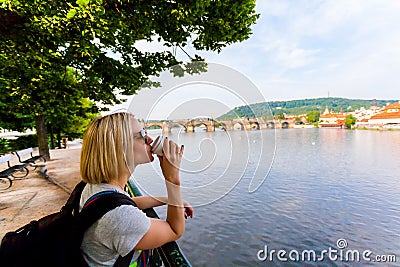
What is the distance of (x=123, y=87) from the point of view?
7051 millimetres

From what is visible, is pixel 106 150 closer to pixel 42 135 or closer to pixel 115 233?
pixel 115 233

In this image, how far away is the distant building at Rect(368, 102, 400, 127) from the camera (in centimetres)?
7162

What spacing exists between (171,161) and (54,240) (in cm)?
54

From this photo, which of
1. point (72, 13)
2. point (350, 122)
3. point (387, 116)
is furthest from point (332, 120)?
point (72, 13)

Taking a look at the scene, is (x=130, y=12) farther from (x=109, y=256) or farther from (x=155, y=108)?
(x=109, y=256)

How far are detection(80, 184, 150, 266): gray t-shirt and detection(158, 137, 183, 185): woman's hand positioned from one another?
0.80 ft

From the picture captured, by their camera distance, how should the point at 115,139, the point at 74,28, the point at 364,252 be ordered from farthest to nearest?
the point at 364,252 → the point at 74,28 → the point at 115,139

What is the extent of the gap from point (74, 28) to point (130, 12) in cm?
152

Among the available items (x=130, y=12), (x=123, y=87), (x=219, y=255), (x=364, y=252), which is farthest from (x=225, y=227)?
(x=130, y=12)

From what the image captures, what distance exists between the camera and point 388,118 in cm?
7425

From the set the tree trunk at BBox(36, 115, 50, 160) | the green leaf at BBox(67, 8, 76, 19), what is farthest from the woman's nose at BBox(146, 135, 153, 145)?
the tree trunk at BBox(36, 115, 50, 160)

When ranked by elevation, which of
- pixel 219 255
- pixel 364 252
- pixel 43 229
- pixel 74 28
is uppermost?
pixel 74 28

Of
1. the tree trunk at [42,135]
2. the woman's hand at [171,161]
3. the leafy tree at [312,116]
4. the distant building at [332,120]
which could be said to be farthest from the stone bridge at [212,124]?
the distant building at [332,120]

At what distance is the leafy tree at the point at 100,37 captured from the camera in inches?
186
